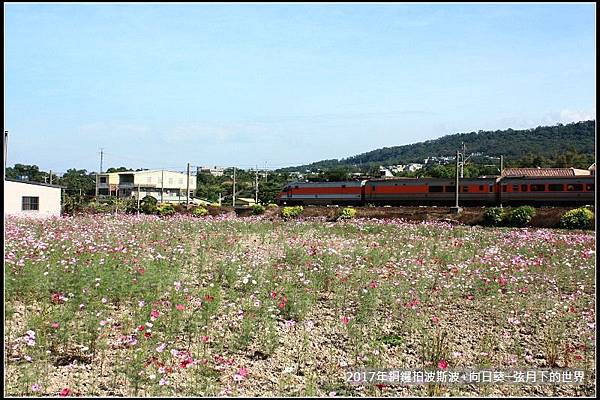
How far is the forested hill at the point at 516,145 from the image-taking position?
64.2 m

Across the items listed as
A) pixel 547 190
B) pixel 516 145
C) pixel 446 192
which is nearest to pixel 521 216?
pixel 547 190

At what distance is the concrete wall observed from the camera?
24000 mm

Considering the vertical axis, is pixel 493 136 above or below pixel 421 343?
above

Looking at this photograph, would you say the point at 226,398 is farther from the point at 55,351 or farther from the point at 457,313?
the point at 457,313

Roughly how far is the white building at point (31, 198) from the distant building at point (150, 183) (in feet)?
116

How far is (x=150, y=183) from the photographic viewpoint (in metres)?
68.5

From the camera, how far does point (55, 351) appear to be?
4.82 m

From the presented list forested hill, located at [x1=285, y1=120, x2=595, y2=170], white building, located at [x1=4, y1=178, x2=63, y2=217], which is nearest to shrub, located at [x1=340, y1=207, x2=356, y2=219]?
→ white building, located at [x1=4, y1=178, x2=63, y2=217]

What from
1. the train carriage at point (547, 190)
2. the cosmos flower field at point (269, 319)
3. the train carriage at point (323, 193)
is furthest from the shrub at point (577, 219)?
the train carriage at point (323, 193)

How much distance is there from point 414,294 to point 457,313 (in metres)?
0.61

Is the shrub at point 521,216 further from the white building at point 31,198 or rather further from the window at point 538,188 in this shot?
the white building at point 31,198

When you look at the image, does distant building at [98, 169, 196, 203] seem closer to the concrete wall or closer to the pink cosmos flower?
the concrete wall

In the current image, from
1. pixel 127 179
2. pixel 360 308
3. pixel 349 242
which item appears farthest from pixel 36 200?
pixel 127 179

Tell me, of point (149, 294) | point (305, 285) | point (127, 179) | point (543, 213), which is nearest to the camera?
point (149, 294)
